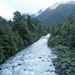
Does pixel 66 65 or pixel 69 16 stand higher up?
pixel 69 16

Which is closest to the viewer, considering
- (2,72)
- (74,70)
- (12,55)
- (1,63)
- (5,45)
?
(74,70)

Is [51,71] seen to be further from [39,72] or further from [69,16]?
[69,16]

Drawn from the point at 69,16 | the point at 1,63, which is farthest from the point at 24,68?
the point at 69,16

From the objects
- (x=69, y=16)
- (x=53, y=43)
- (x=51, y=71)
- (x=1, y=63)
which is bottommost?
(x=51, y=71)

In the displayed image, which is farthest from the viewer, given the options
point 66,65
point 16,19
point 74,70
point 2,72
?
point 16,19

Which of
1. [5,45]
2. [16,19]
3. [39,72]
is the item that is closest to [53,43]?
[16,19]

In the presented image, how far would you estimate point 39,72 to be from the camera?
18312 millimetres

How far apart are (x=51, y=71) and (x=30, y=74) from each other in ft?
12.3

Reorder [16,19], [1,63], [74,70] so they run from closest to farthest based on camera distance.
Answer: [74,70] → [1,63] → [16,19]

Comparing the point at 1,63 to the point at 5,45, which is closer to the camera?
the point at 1,63

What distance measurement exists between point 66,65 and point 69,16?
28.0 metres

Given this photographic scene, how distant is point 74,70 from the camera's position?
657 inches

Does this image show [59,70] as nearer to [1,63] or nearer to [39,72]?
[39,72]

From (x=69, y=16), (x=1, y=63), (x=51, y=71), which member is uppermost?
(x=69, y=16)
